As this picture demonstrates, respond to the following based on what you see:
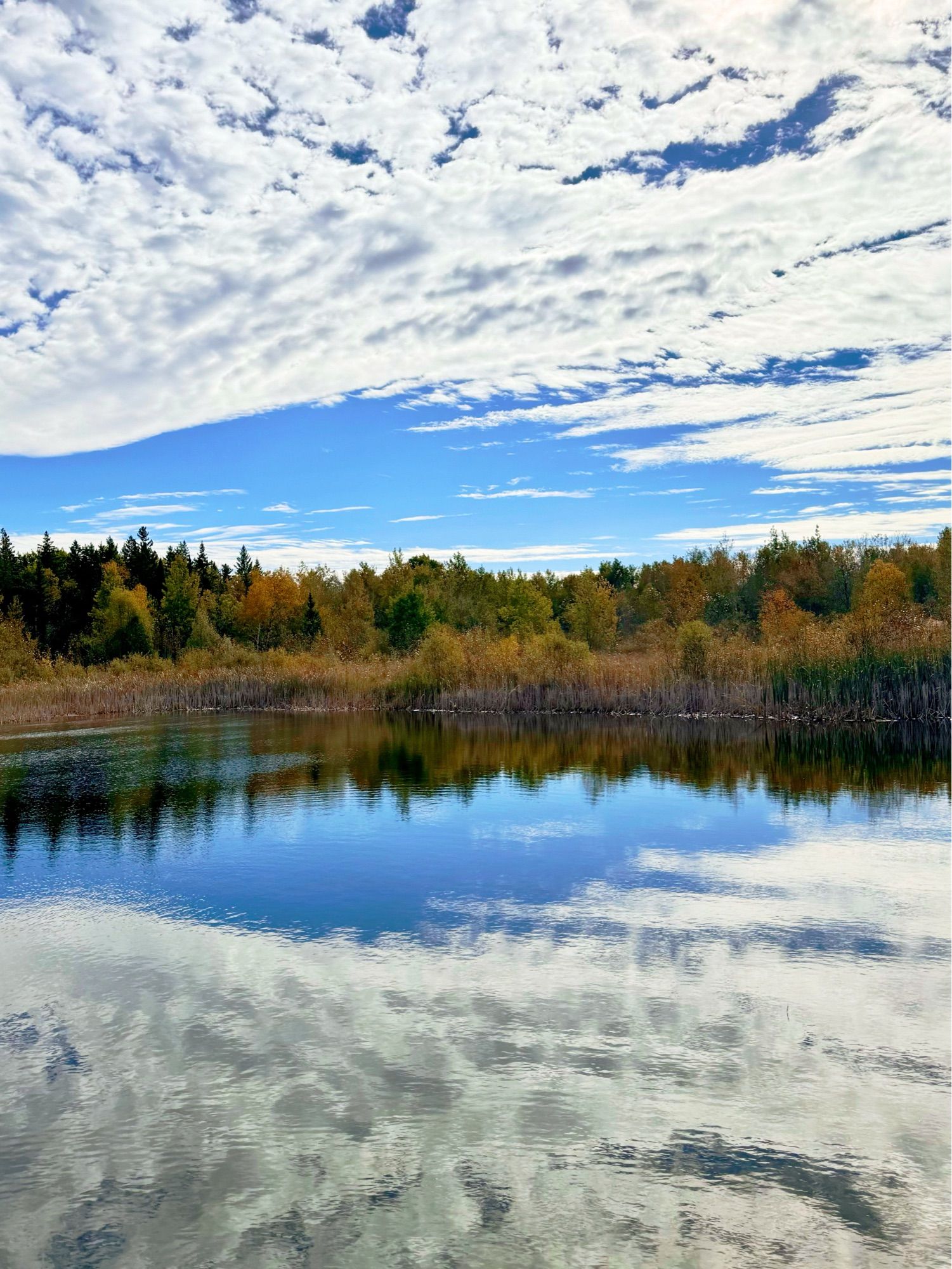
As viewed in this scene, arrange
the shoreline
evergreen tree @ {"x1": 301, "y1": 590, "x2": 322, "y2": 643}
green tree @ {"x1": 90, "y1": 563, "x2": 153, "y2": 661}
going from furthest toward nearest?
evergreen tree @ {"x1": 301, "y1": 590, "x2": 322, "y2": 643}
green tree @ {"x1": 90, "y1": 563, "x2": 153, "y2": 661}
the shoreline

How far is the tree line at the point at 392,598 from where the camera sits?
50.4 metres

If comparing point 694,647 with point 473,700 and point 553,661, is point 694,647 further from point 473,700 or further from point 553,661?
point 473,700

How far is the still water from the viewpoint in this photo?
3682 mm

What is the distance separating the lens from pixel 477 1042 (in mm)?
5230

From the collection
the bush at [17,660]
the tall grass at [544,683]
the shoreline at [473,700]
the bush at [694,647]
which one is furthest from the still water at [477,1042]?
the bush at [17,660]

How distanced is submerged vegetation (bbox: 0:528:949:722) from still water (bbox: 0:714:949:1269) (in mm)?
12691

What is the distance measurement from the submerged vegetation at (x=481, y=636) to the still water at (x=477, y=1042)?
12.7 meters

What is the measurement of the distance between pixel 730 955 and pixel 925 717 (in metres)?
17.0

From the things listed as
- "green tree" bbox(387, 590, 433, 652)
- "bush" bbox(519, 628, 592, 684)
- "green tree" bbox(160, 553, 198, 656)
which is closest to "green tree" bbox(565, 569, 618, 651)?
"green tree" bbox(387, 590, 433, 652)

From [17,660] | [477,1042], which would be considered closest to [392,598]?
[17,660]

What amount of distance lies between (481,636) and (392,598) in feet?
72.7

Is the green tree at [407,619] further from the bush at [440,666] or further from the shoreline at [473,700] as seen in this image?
the bush at [440,666]

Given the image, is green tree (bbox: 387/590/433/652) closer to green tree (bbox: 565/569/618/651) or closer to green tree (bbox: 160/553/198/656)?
Answer: green tree (bbox: 565/569/618/651)

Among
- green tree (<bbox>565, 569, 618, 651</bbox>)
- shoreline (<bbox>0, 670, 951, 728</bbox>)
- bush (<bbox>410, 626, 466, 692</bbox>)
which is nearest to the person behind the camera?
shoreline (<bbox>0, 670, 951, 728</bbox>)
